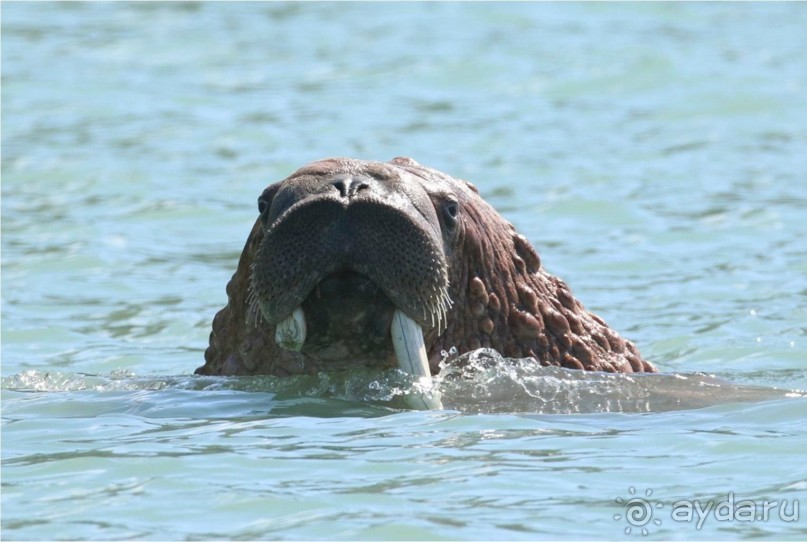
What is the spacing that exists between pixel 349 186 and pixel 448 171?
32.5 ft

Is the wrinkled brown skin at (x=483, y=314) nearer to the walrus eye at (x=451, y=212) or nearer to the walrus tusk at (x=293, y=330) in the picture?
the walrus eye at (x=451, y=212)

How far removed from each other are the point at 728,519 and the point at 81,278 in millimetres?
8053

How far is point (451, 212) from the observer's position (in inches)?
287

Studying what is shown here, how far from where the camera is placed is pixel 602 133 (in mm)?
18188

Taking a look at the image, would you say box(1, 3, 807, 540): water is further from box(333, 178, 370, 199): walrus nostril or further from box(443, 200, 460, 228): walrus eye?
box(333, 178, 370, 199): walrus nostril

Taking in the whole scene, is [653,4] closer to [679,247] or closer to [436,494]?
[679,247]

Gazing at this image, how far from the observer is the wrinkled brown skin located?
7.43 m

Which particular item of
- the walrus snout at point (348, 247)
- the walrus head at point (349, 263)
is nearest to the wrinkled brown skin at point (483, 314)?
the walrus head at point (349, 263)

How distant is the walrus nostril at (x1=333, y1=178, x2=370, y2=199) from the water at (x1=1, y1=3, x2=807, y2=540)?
34.0 inches

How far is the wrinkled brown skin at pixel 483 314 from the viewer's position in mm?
7430

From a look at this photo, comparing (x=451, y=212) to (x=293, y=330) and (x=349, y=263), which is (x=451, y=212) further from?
(x=293, y=330)

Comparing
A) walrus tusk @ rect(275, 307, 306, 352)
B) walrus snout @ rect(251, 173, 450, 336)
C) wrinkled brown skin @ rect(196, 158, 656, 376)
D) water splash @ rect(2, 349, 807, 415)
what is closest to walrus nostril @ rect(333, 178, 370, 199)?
walrus snout @ rect(251, 173, 450, 336)

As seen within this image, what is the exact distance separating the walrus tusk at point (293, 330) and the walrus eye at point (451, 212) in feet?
2.70

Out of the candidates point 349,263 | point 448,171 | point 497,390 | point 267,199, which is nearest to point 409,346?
point 349,263
